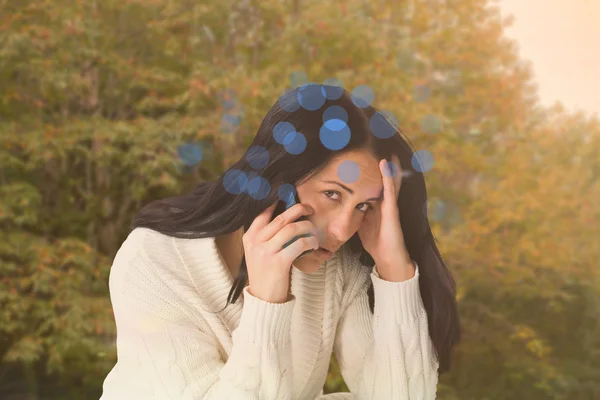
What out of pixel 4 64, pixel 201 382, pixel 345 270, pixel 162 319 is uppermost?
pixel 4 64

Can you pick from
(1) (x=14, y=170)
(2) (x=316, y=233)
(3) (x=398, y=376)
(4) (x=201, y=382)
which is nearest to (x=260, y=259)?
(2) (x=316, y=233)

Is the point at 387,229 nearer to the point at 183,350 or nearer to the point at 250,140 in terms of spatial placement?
the point at 183,350

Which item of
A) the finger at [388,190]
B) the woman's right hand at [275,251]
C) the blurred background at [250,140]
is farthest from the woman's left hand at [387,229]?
the blurred background at [250,140]

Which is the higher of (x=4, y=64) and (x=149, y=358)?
(x=4, y=64)

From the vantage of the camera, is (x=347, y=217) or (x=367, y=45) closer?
(x=347, y=217)

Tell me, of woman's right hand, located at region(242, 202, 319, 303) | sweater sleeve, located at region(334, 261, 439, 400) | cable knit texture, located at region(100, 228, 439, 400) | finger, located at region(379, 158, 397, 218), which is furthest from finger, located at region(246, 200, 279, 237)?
sweater sleeve, located at region(334, 261, 439, 400)

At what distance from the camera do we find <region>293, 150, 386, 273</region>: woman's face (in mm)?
1565

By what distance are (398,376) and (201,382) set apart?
1.73 feet

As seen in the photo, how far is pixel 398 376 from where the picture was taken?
5.68 ft

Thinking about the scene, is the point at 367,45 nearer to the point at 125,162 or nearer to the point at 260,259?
the point at 125,162

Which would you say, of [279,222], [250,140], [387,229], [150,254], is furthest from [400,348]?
[250,140]

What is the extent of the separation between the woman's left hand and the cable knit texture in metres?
0.06

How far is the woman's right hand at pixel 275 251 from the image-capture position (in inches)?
56.1

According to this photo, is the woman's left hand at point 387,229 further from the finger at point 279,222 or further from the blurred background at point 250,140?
the blurred background at point 250,140
